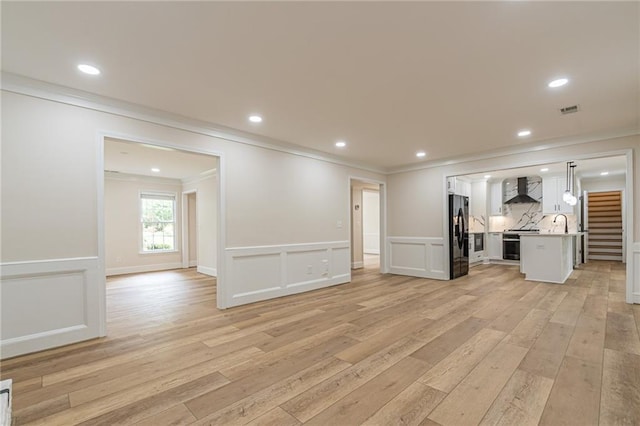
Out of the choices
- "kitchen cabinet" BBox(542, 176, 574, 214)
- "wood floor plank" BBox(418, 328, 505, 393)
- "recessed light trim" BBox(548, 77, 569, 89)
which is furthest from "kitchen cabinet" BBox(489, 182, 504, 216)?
"wood floor plank" BBox(418, 328, 505, 393)

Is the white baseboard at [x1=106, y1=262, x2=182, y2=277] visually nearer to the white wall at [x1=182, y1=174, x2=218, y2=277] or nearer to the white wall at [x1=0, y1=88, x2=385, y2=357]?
the white wall at [x1=182, y1=174, x2=218, y2=277]

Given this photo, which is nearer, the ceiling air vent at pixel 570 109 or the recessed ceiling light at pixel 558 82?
the recessed ceiling light at pixel 558 82

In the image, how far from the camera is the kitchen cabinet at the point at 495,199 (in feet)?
29.7

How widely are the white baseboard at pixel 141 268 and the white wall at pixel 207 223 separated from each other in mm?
1158

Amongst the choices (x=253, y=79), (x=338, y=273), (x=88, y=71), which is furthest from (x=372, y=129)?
(x=88, y=71)

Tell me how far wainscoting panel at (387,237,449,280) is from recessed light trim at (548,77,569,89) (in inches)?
148

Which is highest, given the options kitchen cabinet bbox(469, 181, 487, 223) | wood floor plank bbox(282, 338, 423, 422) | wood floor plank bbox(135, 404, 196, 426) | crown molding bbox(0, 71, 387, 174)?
crown molding bbox(0, 71, 387, 174)

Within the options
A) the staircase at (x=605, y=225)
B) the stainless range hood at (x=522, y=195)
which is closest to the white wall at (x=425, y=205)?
the stainless range hood at (x=522, y=195)

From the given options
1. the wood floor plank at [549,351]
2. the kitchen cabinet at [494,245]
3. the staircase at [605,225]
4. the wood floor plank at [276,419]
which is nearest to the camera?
the wood floor plank at [276,419]

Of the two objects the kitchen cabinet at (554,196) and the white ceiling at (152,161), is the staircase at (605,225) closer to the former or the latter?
the kitchen cabinet at (554,196)

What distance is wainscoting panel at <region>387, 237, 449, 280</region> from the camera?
6324 millimetres

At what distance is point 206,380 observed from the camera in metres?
A: 2.29

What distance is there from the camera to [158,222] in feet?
27.4

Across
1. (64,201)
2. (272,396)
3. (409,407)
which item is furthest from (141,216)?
(409,407)
